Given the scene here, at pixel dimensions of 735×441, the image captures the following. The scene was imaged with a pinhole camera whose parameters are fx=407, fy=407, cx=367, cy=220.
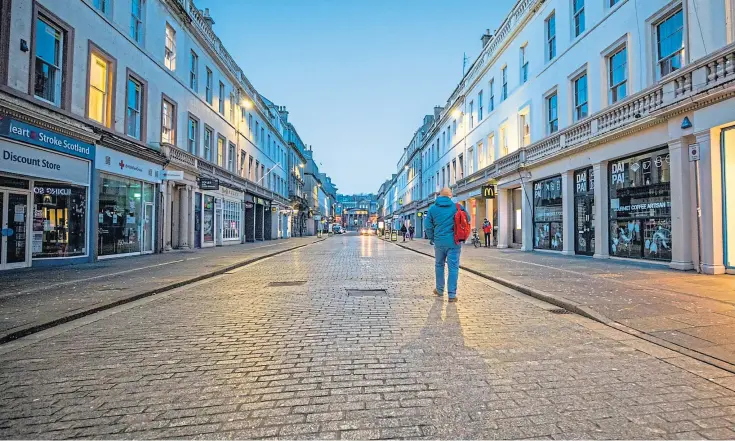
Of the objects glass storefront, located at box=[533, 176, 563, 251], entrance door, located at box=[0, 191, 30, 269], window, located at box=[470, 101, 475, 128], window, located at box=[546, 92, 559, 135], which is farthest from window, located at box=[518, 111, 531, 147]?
entrance door, located at box=[0, 191, 30, 269]

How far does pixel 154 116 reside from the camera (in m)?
18.2

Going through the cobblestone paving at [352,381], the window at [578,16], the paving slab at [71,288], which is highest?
the window at [578,16]

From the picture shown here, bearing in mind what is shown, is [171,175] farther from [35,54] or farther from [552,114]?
[552,114]

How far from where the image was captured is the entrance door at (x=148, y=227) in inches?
703

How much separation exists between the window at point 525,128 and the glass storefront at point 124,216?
717 inches

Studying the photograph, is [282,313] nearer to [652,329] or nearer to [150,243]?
[652,329]

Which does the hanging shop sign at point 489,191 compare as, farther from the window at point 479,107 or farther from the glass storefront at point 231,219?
the glass storefront at point 231,219

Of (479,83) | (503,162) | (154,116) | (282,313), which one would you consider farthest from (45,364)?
(479,83)

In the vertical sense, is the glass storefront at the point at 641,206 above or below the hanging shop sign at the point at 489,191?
below

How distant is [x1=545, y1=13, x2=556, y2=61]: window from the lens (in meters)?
18.3

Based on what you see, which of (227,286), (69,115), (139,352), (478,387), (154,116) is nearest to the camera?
(478,387)

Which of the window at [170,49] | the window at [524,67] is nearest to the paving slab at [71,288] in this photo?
the window at [170,49]

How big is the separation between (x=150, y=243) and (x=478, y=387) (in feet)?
60.6

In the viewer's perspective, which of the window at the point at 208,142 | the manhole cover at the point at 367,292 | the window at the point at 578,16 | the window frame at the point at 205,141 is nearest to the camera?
the manhole cover at the point at 367,292
